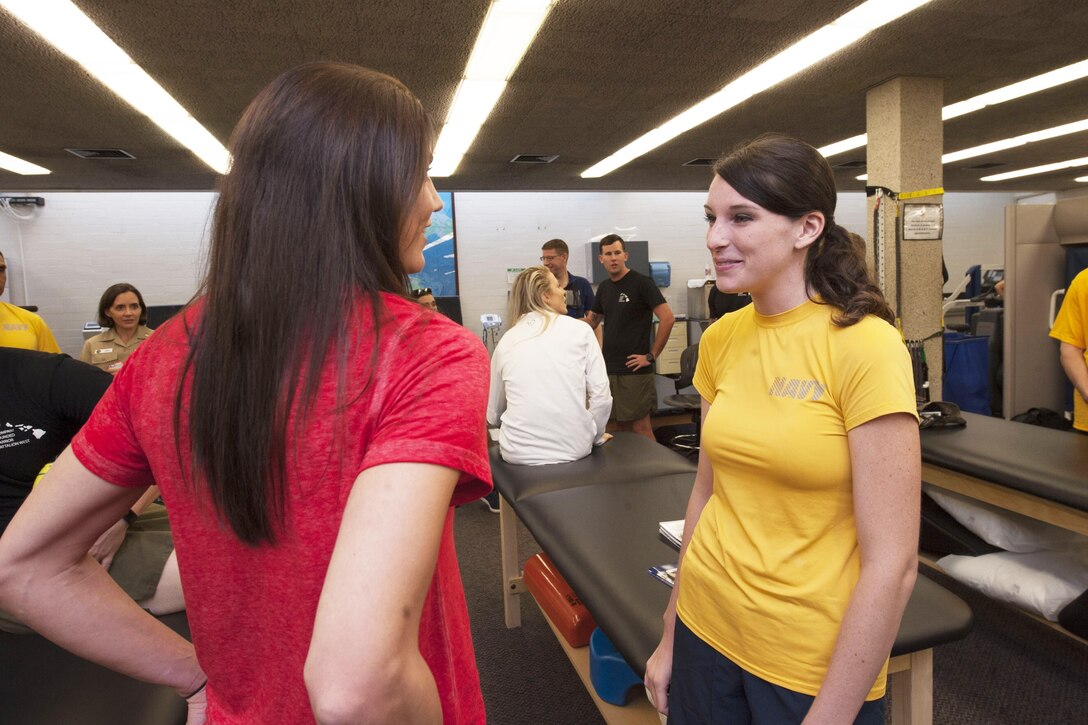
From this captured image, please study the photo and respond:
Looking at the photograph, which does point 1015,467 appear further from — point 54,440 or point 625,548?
point 54,440

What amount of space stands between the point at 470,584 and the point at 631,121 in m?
3.91

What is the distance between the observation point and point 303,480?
56cm

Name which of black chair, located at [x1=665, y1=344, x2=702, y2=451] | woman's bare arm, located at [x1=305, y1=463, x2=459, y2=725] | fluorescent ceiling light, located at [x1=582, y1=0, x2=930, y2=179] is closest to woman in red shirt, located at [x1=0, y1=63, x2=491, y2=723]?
woman's bare arm, located at [x1=305, y1=463, x2=459, y2=725]

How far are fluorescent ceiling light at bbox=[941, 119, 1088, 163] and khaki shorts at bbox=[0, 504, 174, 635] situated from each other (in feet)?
22.8

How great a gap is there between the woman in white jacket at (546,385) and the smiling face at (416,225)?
1998 mm

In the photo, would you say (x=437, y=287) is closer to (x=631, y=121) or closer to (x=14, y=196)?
(x=631, y=121)

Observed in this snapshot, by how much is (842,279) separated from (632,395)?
3889 mm

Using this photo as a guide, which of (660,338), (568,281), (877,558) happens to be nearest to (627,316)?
(660,338)

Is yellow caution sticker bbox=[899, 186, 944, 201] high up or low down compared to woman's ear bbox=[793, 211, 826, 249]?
up

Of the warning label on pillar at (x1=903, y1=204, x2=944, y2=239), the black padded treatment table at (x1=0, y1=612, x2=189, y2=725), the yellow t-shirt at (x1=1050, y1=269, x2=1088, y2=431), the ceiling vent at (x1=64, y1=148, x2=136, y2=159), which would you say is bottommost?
the black padded treatment table at (x1=0, y1=612, x2=189, y2=725)

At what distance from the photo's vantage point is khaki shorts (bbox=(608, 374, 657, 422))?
4.91 meters

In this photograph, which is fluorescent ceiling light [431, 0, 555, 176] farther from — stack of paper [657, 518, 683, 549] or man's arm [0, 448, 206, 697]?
man's arm [0, 448, 206, 697]

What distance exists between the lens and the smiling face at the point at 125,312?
4.53m

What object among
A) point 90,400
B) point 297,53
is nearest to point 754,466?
point 90,400
